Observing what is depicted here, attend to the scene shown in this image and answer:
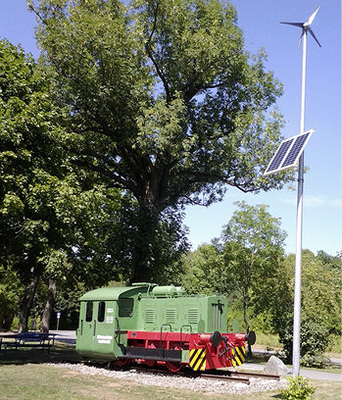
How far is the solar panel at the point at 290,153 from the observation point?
35.5ft

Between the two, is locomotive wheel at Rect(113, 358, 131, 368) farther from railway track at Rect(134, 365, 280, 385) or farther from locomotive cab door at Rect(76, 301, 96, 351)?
locomotive cab door at Rect(76, 301, 96, 351)

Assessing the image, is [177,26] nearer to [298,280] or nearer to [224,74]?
[224,74]

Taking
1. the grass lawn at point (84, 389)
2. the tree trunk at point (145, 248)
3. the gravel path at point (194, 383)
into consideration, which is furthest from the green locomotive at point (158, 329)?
the tree trunk at point (145, 248)

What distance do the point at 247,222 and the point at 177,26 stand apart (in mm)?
12092

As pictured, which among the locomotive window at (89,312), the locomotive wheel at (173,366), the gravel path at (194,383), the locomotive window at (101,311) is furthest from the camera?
the locomotive window at (89,312)

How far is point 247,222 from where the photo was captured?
26.5 m

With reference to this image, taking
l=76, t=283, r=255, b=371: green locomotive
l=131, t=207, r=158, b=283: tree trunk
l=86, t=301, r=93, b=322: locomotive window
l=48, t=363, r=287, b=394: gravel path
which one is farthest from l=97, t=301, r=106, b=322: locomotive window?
l=131, t=207, r=158, b=283: tree trunk

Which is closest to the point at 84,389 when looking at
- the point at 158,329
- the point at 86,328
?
the point at 158,329

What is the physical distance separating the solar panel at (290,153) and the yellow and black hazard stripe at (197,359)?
641cm

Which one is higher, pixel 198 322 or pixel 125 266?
pixel 125 266

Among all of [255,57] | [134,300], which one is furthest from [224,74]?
[134,300]

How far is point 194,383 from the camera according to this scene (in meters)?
12.9

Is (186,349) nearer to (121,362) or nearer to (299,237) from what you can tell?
(121,362)

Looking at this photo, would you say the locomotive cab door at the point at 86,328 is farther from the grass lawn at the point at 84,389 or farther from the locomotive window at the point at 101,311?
the grass lawn at the point at 84,389
